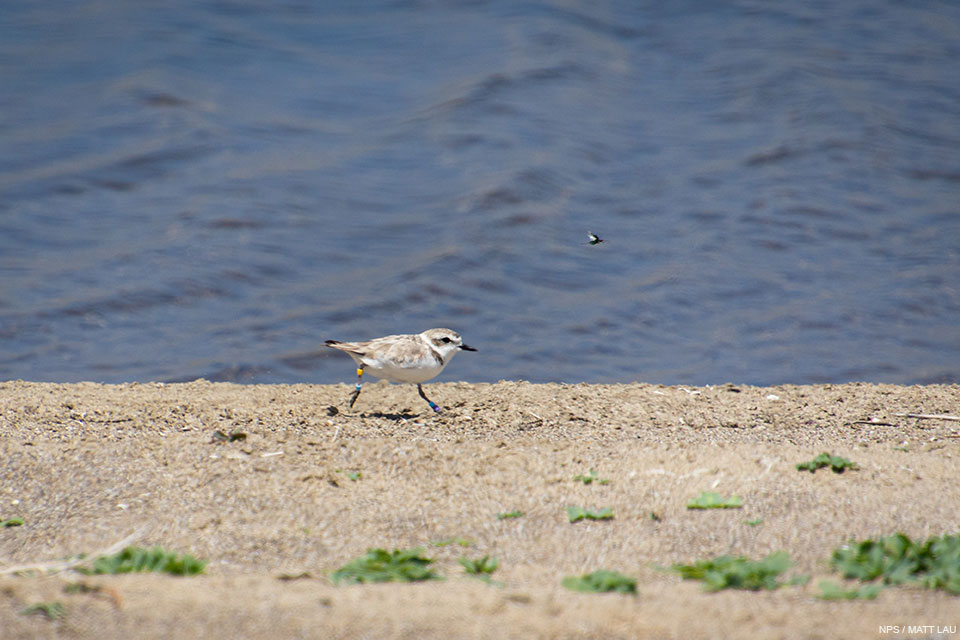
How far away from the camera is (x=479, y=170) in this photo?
1225cm

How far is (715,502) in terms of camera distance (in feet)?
13.5

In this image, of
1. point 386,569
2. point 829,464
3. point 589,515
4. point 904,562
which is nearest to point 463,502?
point 589,515

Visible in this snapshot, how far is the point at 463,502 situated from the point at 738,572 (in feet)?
5.28

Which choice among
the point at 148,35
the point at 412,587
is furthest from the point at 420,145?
the point at 412,587

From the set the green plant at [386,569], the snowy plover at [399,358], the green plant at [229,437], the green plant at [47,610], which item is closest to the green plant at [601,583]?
the green plant at [386,569]

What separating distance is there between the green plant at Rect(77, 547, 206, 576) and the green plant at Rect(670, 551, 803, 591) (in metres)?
1.76

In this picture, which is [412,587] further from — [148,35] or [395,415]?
[148,35]

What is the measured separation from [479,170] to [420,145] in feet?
3.81

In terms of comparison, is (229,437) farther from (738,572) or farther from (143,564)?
(738,572)

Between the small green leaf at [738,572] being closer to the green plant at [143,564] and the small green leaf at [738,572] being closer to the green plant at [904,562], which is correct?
the green plant at [904,562]

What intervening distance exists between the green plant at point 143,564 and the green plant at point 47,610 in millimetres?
410

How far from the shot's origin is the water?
9.04m

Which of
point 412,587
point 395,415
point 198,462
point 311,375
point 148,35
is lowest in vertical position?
point 311,375

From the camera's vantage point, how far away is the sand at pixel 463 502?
8.84 ft
